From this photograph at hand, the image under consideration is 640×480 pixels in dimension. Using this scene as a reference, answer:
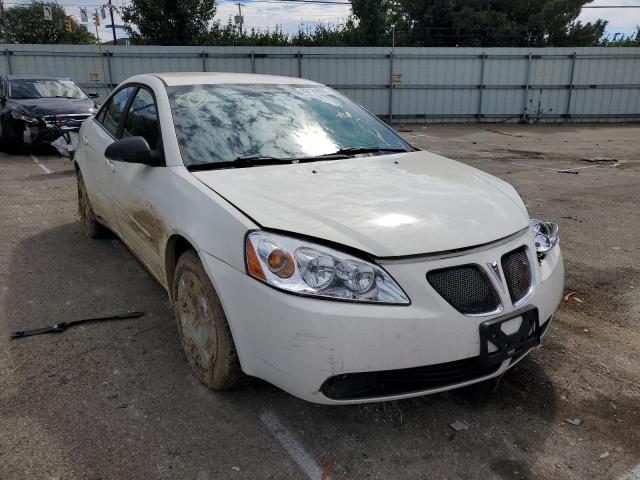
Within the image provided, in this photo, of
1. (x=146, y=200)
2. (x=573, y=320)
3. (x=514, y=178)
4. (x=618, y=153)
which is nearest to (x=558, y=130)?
(x=618, y=153)

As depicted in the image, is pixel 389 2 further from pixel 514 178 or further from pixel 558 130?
pixel 514 178

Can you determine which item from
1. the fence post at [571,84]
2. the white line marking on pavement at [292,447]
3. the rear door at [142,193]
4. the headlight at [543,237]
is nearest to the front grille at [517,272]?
the headlight at [543,237]

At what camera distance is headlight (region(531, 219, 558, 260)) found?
2781mm

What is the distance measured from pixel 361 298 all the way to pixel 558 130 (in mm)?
18098

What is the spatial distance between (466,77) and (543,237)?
18.1m

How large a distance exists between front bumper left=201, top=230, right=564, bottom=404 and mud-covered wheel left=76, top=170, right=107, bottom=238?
10.6 ft

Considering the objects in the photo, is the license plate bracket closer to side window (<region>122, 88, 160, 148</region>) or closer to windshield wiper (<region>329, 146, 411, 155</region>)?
windshield wiper (<region>329, 146, 411, 155</region>)

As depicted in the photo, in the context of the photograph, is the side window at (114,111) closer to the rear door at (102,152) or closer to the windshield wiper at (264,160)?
the rear door at (102,152)

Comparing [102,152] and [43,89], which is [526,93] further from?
[102,152]

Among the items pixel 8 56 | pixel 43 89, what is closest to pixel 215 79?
pixel 43 89

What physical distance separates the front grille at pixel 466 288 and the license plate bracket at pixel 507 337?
2.8 inches

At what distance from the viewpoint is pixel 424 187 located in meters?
2.75

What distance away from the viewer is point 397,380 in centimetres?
216

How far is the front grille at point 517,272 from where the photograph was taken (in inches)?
91.4
